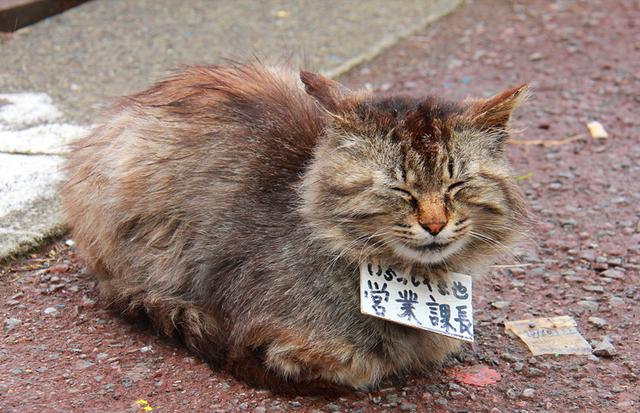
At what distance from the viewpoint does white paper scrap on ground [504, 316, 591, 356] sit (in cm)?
387

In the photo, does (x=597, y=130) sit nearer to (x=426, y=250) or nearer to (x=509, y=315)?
(x=509, y=315)

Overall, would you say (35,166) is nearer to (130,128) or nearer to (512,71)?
(130,128)

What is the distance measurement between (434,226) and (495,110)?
0.55m

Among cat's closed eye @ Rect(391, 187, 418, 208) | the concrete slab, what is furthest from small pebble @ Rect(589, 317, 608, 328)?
the concrete slab

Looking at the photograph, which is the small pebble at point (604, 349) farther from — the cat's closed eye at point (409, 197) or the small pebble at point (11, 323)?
the small pebble at point (11, 323)

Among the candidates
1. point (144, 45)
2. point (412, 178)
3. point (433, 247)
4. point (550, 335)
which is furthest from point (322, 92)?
point (144, 45)

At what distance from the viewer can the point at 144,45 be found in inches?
266

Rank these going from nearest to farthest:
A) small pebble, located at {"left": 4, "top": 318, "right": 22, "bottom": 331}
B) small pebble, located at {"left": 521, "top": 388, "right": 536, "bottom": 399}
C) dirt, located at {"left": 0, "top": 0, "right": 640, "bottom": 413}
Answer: dirt, located at {"left": 0, "top": 0, "right": 640, "bottom": 413}
small pebble, located at {"left": 521, "top": 388, "right": 536, "bottom": 399}
small pebble, located at {"left": 4, "top": 318, "right": 22, "bottom": 331}

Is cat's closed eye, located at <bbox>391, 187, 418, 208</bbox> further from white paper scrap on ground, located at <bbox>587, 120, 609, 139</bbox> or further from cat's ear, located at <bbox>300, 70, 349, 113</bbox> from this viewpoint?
white paper scrap on ground, located at <bbox>587, 120, 609, 139</bbox>

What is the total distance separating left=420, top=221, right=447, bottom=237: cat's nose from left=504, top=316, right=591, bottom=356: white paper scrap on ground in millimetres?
1082

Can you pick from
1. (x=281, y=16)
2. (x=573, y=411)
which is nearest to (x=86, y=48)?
(x=281, y=16)

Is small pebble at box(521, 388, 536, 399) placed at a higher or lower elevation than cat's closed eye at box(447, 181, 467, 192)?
lower

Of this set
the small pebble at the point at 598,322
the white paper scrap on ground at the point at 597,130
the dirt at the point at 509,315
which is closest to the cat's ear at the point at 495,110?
the dirt at the point at 509,315

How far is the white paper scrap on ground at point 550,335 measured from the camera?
12.7 ft
